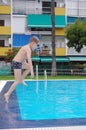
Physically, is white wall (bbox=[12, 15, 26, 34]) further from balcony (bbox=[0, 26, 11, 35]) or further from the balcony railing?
the balcony railing

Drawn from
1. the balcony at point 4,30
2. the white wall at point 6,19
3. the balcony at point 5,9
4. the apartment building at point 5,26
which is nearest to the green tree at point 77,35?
the apartment building at point 5,26

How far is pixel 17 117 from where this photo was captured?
28.3ft

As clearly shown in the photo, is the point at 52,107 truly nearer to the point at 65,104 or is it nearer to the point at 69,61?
the point at 65,104

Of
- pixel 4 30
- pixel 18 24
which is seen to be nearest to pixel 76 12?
pixel 18 24

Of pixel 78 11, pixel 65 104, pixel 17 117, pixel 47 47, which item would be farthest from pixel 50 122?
pixel 78 11

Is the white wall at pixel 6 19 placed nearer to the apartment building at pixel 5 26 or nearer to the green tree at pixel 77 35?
the apartment building at pixel 5 26

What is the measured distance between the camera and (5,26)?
159ft

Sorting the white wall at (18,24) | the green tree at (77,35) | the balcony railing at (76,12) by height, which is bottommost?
the green tree at (77,35)

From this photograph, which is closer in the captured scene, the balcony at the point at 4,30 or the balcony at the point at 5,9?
the balcony at the point at 4,30

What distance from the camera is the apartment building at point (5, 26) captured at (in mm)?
47756

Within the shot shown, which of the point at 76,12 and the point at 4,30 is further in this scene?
the point at 76,12

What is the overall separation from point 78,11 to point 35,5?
575 centimetres

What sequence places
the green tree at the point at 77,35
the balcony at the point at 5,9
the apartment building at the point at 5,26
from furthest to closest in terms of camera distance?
the balcony at the point at 5,9
the apartment building at the point at 5,26
the green tree at the point at 77,35

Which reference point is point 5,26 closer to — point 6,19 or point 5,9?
point 6,19
